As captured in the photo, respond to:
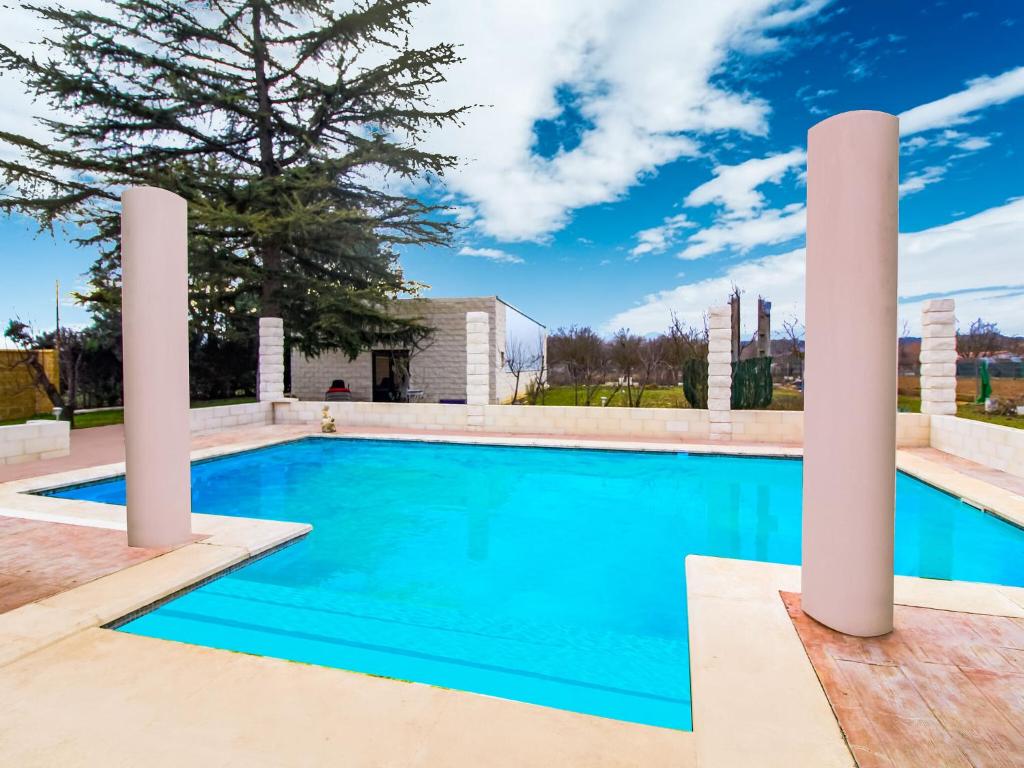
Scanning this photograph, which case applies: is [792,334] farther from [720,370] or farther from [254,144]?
[254,144]

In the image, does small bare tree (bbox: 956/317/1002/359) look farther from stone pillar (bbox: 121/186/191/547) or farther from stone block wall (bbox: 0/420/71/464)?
stone block wall (bbox: 0/420/71/464)

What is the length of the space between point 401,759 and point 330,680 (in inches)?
29.3

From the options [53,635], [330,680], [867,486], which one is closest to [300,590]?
[53,635]

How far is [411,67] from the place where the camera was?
50.6 ft

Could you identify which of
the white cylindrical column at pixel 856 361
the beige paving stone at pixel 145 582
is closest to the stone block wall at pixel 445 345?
the beige paving stone at pixel 145 582

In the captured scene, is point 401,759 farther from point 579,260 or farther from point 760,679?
point 579,260

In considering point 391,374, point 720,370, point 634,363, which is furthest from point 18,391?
point 720,370

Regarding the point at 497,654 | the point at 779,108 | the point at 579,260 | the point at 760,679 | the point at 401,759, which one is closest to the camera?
the point at 401,759

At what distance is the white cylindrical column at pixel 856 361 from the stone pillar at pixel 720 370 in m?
7.62

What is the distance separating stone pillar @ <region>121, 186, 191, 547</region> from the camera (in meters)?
4.07

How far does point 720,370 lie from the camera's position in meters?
10.2

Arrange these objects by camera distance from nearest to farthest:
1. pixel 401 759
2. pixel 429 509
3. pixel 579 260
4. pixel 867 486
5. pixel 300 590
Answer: pixel 401 759
pixel 867 486
pixel 300 590
pixel 429 509
pixel 579 260

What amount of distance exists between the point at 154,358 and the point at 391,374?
16265 mm

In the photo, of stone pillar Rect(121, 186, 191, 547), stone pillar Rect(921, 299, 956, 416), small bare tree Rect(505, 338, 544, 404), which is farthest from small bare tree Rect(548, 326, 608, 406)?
stone pillar Rect(121, 186, 191, 547)
